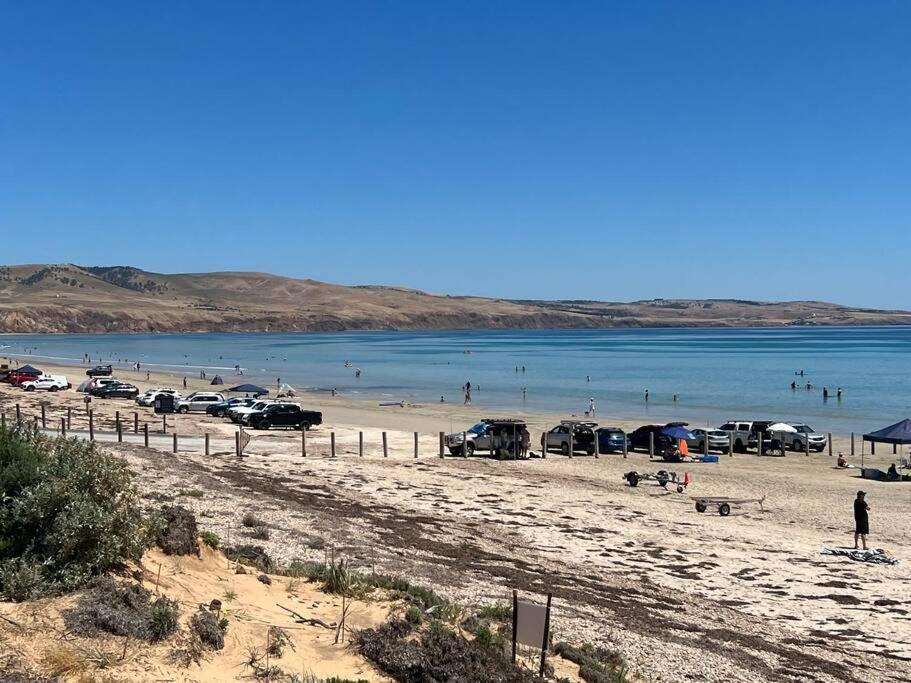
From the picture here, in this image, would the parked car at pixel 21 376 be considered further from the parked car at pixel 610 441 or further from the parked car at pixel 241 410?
the parked car at pixel 610 441

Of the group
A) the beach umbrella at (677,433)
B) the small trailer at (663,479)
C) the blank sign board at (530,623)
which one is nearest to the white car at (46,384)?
the beach umbrella at (677,433)

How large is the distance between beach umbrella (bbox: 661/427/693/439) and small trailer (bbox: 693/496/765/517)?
11.4 metres

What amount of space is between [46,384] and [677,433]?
45.7m

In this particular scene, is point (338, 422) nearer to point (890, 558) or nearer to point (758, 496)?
point (758, 496)

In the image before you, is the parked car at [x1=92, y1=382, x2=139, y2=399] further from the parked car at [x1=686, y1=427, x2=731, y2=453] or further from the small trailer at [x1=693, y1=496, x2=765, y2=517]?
the small trailer at [x1=693, y1=496, x2=765, y2=517]

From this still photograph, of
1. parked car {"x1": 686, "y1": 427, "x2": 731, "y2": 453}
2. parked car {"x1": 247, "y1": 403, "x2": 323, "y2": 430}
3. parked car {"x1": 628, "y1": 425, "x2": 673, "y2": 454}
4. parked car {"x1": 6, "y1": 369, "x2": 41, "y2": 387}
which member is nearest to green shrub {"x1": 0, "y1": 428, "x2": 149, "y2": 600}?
parked car {"x1": 628, "y1": 425, "x2": 673, "y2": 454}

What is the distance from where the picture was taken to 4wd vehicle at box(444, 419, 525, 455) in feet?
113

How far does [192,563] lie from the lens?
35.9 feet

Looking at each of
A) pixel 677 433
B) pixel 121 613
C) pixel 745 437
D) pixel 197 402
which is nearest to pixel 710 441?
pixel 745 437

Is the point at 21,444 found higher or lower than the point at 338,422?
higher

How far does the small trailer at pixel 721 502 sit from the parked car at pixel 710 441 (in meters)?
12.2

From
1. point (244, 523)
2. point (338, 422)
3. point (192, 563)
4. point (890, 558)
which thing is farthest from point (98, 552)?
point (338, 422)

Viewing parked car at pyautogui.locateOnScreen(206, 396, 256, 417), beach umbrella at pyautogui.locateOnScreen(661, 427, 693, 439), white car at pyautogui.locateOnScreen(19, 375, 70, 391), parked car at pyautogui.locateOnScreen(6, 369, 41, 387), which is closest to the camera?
beach umbrella at pyautogui.locateOnScreen(661, 427, 693, 439)

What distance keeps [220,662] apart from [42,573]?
2.13m
